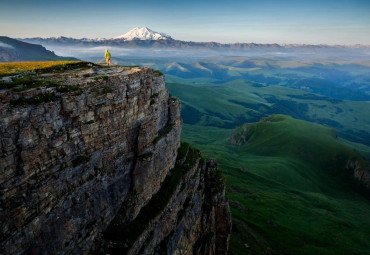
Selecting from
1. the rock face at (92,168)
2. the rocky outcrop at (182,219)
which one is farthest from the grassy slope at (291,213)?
the rock face at (92,168)

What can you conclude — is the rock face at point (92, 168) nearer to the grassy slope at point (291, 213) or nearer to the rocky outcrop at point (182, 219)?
the rocky outcrop at point (182, 219)

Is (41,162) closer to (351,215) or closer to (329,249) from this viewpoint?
(329,249)

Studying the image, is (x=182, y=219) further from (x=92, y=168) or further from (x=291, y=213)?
(x=291, y=213)

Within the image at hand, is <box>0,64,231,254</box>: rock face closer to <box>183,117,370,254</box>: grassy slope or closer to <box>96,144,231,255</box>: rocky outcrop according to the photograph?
<box>96,144,231,255</box>: rocky outcrop

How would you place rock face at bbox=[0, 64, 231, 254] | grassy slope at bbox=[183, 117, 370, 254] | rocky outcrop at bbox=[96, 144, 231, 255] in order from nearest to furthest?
rock face at bbox=[0, 64, 231, 254], rocky outcrop at bbox=[96, 144, 231, 255], grassy slope at bbox=[183, 117, 370, 254]

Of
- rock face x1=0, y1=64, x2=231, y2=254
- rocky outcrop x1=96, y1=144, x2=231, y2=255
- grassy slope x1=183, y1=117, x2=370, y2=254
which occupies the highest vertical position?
rock face x1=0, y1=64, x2=231, y2=254

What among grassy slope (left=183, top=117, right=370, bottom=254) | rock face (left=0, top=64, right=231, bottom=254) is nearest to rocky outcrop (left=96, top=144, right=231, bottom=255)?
rock face (left=0, top=64, right=231, bottom=254)

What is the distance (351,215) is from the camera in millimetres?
146750

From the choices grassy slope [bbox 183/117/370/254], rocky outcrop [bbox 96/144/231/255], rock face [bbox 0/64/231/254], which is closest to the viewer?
rock face [bbox 0/64/231/254]

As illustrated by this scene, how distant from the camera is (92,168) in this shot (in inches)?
1096

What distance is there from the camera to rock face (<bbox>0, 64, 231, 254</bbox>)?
20250 mm

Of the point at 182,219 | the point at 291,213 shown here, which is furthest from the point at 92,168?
the point at 291,213

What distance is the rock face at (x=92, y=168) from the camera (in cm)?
2025

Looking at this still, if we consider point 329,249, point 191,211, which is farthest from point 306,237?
point 191,211
